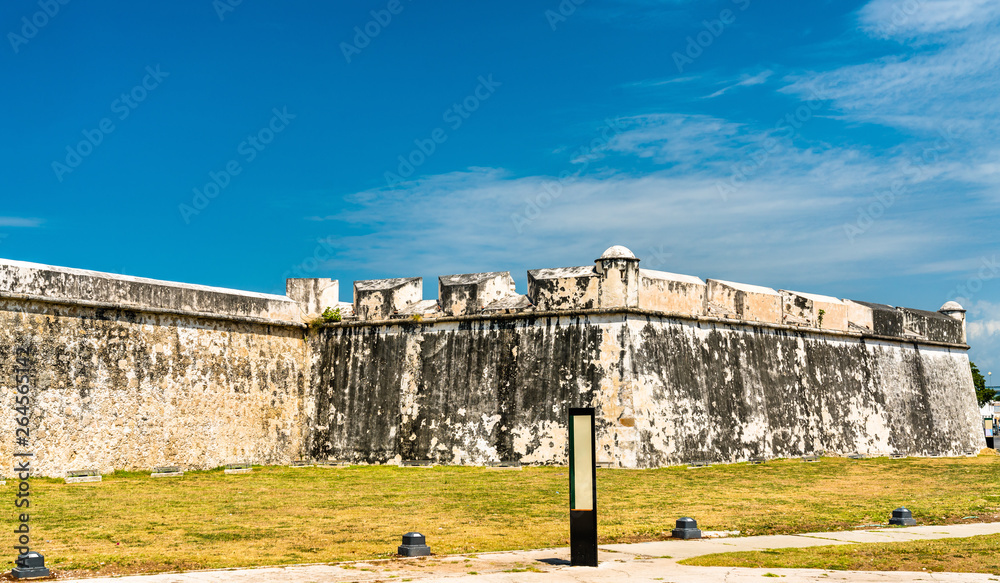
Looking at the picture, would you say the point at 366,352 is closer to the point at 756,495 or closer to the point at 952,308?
the point at 756,495

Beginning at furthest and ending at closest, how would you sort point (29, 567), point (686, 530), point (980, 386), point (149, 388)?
point (980, 386) → point (149, 388) → point (686, 530) → point (29, 567)

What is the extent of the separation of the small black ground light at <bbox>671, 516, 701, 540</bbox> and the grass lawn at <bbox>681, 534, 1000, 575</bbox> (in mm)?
954

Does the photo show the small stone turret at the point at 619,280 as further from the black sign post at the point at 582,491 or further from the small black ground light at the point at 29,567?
the small black ground light at the point at 29,567

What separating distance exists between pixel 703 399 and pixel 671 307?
1848mm

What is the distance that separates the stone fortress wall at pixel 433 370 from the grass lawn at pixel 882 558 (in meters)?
8.94

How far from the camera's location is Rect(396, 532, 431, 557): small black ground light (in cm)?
764

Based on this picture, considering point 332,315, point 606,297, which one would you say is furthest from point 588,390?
point 332,315

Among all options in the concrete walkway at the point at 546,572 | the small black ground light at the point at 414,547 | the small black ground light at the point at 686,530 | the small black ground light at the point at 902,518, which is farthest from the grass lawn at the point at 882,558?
the small black ground light at the point at 414,547

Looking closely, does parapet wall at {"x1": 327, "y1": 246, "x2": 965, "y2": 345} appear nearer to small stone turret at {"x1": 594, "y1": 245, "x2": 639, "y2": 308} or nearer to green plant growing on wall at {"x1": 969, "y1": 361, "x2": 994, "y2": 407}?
small stone turret at {"x1": 594, "y1": 245, "x2": 639, "y2": 308}

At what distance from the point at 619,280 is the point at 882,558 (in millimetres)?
10574

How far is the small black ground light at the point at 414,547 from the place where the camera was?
25.1 ft

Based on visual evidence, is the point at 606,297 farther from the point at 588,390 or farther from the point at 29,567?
the point at 29,567

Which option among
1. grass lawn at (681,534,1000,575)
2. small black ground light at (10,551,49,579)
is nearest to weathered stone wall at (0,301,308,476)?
small black ground light at (10,551,49,579)

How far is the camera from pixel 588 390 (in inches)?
691
